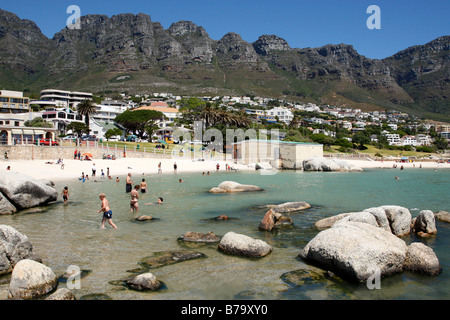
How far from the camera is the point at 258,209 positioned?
19.9 metres

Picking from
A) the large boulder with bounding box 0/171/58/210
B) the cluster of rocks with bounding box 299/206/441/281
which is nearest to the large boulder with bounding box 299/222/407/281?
the cluster of rocks with bounding box 299/206/441/281

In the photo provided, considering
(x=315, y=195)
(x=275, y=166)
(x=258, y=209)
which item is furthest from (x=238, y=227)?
(x=275, y=166)

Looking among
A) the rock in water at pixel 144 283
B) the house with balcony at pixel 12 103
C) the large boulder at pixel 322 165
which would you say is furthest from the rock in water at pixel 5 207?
the house with balcony at pixel 12 103

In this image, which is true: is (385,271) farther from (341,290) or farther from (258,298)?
(258,298)

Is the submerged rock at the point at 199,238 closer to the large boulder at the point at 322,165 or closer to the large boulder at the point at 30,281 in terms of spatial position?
the large boulder at the point at 30,281

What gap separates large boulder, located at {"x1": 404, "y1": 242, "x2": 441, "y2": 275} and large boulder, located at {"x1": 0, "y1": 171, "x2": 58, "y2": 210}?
18768mm

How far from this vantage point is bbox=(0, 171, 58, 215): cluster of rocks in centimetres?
1781

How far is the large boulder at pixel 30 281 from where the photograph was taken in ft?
25.3

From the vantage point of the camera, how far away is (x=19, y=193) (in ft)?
60.9

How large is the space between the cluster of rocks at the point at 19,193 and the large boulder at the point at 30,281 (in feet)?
37.6

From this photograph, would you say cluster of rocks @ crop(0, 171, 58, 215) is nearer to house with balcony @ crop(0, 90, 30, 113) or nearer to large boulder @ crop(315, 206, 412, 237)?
large boulder @ crop(315, 206, 412, 237)

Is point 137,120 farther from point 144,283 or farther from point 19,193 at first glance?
point 144,283
